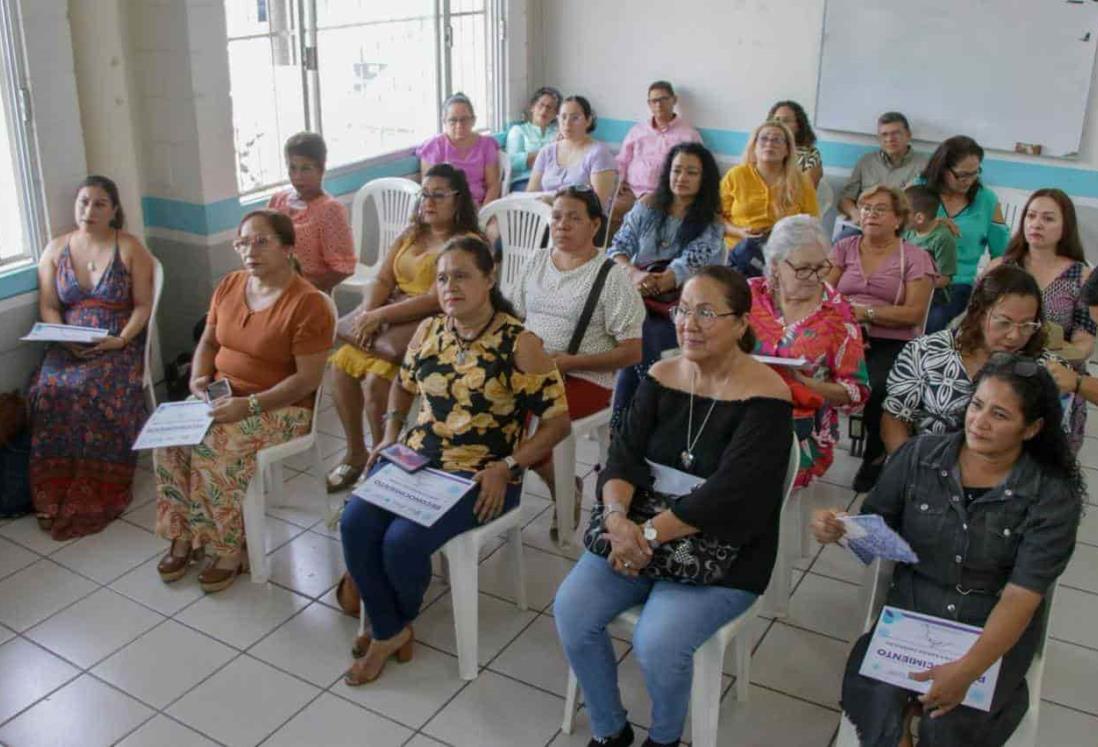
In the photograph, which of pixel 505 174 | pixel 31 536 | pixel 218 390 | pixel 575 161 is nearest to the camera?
pixel 218 390

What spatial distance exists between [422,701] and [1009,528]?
1530mm

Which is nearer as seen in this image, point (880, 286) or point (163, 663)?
point (163, 663)

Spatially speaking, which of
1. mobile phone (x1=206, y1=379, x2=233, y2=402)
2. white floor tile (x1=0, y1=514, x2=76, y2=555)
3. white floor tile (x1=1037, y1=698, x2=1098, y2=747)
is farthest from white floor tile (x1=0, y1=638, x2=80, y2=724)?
white floor tile (x1=1037, y1=698, x2=1098, y2=747)

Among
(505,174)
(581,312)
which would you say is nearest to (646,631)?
(581,312)

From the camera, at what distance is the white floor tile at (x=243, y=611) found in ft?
10.1

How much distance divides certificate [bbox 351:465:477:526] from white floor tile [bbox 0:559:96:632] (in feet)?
3.59

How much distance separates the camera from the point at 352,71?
5.57 metres

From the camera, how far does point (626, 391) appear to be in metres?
3.64

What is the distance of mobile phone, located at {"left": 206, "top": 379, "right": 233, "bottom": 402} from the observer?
3320mm

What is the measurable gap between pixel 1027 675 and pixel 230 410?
7.55 ft

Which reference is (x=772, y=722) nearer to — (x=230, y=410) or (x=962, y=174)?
(x=230, y=410)

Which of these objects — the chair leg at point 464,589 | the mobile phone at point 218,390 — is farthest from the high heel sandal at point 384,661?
the mobile phone at point 218,390

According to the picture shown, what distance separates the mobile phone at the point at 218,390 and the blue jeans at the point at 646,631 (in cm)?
141

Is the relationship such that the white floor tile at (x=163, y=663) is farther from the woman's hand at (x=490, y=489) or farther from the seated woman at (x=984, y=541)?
the seated woman at (x=984, y=541)
